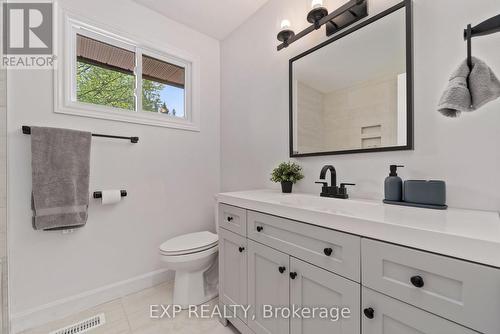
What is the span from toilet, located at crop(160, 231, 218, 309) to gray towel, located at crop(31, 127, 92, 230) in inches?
27.4

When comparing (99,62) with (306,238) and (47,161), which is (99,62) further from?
(306,238)

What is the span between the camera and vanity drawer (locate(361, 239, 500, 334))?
54 centimetres

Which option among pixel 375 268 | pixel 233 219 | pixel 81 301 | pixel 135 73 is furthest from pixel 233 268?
pixel 135 73

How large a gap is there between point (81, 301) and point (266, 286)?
1530 millimetres

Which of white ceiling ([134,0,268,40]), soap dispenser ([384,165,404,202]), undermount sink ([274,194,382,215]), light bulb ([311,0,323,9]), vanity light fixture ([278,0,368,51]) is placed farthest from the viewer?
white ceiling ([134,0,268,40])

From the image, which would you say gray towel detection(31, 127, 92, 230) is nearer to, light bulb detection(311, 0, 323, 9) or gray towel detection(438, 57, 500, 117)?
light bulb detection(311, 0, 323, 9)

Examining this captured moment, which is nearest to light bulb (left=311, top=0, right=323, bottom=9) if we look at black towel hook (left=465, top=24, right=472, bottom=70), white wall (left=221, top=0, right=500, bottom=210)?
white wall (left=221, top=0, right=500, bottom=210)

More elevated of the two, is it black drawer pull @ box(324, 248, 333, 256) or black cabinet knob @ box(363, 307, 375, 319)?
black drawer pull @ box(324, 248, 333, 256)

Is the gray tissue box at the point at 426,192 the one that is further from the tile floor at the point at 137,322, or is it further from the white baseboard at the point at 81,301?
the white baseboard at the point at 81,301

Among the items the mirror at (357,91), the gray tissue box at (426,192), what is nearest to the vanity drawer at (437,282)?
the gray tissue box at (426,192)

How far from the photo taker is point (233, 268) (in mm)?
1430

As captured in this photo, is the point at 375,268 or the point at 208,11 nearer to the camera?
the point at 375,268

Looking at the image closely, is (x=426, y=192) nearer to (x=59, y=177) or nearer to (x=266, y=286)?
(x=266, y=286)

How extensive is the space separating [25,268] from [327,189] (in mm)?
2107
